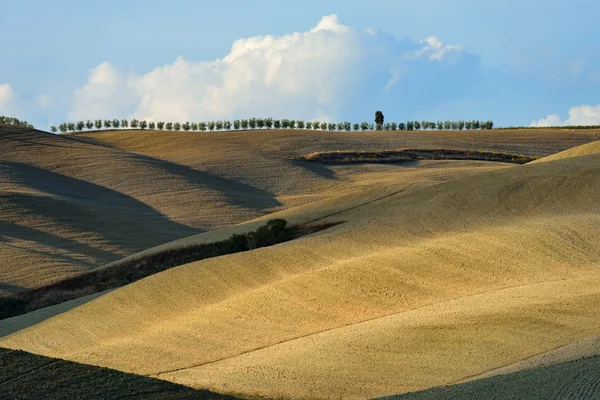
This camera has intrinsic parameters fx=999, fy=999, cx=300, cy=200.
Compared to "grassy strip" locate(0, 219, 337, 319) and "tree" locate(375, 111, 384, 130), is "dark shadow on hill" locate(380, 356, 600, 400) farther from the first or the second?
"tree" locate(375, 111, 384, 130)

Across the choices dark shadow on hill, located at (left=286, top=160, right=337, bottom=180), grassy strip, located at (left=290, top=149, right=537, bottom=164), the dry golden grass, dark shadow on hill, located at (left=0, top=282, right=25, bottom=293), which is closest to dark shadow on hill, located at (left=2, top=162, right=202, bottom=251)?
dark shadow on hill, located at (left=0, top=282, right=25, bottom=293)

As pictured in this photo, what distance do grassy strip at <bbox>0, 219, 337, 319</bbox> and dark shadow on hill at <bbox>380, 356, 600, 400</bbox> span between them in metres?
21.4

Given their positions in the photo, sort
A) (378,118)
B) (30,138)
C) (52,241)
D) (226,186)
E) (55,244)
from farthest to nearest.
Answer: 1. (378,118)
2. (30,138)
3. (226,186)
4. (52,241)
5. (55,244)

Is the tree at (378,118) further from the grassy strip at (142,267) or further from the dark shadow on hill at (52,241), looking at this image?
the grassy strip at (142,267)

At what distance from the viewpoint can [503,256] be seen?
23734mm

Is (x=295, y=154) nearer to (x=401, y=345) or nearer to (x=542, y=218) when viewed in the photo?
(x=542, y=218)

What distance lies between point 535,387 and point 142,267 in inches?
940

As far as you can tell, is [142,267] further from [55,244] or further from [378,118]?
[378,118]

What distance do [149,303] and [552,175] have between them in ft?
52.6

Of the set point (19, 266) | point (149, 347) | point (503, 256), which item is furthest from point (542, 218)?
point (19, 266)

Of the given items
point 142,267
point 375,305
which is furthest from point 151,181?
point 375,305

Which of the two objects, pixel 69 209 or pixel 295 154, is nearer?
pixel 69 209

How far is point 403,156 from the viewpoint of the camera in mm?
66188

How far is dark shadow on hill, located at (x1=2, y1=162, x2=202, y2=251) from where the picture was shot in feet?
144
